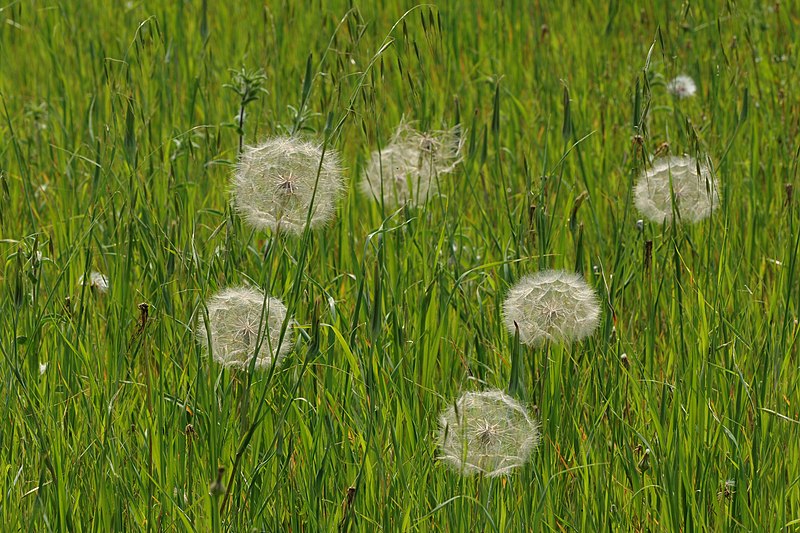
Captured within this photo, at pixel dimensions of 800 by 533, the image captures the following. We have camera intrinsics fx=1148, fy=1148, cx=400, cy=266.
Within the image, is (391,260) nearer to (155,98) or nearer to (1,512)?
(1,512)

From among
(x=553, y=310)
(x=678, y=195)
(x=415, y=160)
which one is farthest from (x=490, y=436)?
(x=415, y=160)

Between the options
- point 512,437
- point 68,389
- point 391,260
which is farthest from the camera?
point 391,260

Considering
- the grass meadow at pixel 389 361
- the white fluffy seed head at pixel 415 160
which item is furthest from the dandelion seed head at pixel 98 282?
the white fluffy seed head at pixel 415 160

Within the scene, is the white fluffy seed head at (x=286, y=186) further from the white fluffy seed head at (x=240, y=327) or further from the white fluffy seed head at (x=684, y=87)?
the white fluffy seed head at (x=684, y=87)

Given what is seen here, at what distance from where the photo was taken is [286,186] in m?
2.35

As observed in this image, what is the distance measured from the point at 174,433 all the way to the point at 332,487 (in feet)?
1.09

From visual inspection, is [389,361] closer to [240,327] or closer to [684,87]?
[240,327]

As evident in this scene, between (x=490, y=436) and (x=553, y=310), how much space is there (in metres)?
0.34

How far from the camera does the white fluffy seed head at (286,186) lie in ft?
7.71

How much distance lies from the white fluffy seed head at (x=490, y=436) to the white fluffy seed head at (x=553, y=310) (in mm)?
212

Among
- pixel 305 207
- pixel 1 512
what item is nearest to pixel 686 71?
pixel 305 207

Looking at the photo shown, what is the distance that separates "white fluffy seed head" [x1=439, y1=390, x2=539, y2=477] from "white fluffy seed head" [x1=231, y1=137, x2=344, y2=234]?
533 mm

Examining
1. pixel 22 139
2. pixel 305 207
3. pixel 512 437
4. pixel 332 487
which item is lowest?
pixel 22 139

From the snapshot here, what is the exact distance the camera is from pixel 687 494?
7.20 feet
